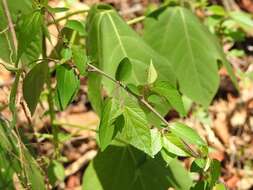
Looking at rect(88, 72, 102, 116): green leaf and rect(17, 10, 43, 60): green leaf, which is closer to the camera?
rect(17, 10, 43, 60): green leaf

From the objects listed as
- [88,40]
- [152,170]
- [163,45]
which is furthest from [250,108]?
[88,40]

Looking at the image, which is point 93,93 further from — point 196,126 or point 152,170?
point 196,126

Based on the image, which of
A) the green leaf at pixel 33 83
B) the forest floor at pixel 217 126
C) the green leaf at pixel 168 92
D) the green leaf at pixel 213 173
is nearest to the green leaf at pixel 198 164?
the green leaf at pixel 213 173

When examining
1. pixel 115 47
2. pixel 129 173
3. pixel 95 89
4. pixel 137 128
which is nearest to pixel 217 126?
pixel 129 173

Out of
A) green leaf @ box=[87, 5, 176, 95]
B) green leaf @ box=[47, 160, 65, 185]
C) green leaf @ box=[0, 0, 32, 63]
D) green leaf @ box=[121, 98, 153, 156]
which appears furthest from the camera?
green leaf @ box=[47, 160, 65, 185]

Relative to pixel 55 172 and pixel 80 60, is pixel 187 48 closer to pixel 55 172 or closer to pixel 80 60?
pixel 55 172

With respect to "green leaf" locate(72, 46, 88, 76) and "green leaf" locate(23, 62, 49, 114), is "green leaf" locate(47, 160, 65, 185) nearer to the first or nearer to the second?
"green leaf" locate(23, 62, 49, 114)

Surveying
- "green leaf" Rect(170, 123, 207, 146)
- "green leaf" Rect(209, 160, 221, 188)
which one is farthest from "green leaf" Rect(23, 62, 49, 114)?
"green leaf" Rect(209, 160, 221, 188)
